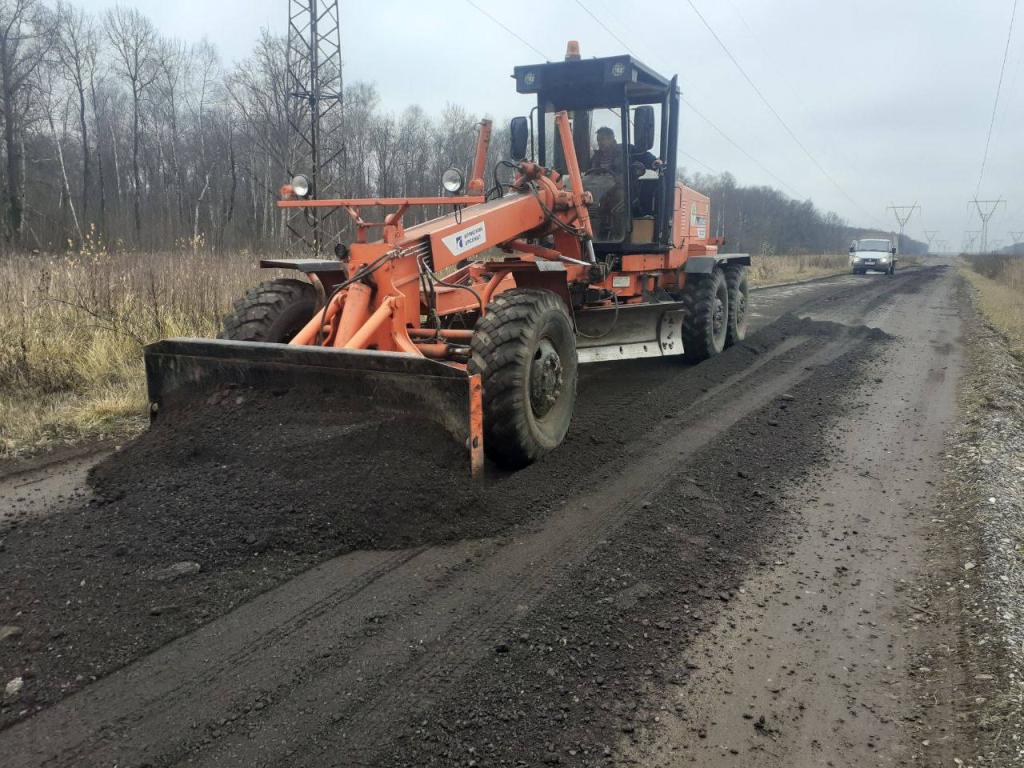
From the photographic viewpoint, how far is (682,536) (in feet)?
12.8

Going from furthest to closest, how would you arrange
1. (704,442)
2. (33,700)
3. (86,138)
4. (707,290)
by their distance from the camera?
1. (86,138)
2. (707,290)
3. (704,442)
4. (33,700)

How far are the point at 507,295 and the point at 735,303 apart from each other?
5.75 metres

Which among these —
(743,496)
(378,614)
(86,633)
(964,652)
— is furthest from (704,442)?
(86,633)

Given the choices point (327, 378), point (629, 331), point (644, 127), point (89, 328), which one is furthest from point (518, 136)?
point (89, 328)

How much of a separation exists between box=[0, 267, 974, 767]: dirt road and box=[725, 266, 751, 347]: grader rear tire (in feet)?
14.8

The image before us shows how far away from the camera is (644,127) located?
289 inches

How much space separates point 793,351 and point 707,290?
196 cm

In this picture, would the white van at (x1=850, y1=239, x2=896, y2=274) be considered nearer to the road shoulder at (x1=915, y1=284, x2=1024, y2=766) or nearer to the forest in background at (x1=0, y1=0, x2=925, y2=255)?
the forest in background at (x1=0, y1=0, x2=925, y2=255)

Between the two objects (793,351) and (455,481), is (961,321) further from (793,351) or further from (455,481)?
(455,481)

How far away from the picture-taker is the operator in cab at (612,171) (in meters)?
7.82

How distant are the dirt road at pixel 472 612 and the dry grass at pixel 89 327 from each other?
1.86 m

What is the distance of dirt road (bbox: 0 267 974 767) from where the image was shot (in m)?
2.39

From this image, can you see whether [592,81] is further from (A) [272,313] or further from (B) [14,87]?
(B) [14,87]

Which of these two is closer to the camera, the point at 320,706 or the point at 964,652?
the point at 320,706
